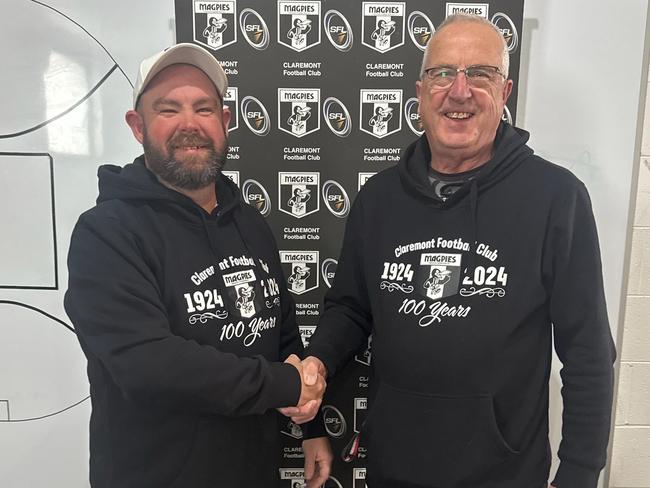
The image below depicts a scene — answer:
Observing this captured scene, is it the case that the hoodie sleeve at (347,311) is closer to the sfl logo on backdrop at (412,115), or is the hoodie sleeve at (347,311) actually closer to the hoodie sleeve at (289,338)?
the hoodie sleeve at (289,338)

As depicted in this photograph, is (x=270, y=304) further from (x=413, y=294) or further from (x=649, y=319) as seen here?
(x=649, y=319)

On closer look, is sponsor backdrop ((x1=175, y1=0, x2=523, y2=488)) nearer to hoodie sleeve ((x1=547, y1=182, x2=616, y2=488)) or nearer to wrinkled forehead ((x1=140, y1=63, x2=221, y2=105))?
wrinkled forehead ((x1=140, y1=63, x2=221, y2=105))

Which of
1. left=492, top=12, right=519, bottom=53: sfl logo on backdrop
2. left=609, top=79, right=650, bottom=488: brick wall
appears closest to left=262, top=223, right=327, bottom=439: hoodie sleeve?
left=492, top=12, right=519, bottom=53: sfl logo on backdrop

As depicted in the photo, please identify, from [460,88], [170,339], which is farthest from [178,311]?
[460,88]

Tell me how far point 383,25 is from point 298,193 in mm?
615

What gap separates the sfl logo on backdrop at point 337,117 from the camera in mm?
1725

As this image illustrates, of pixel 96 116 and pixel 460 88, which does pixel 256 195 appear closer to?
pixel 96 116

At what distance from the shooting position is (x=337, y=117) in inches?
68.2

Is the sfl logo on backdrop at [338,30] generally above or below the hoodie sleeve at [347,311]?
above

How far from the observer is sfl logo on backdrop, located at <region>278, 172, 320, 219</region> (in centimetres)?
176

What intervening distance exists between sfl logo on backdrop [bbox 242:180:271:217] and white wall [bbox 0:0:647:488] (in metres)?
0.44

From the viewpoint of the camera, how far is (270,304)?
55.2 inches

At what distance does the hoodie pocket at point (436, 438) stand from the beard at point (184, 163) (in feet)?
2.37

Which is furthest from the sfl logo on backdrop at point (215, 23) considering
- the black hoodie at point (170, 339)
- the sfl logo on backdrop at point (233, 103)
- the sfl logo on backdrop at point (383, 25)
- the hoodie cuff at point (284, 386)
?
the hoodie cuff at point (284, 386)
